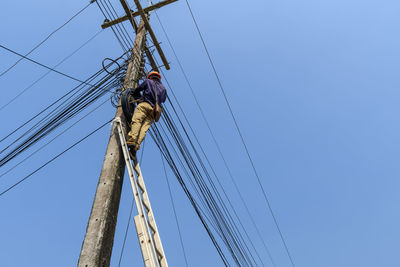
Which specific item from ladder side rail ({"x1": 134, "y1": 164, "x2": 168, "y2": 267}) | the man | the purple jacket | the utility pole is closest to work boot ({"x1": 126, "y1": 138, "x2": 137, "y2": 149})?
the man

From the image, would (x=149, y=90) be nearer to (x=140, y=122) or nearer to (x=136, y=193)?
(x=140, y=122)

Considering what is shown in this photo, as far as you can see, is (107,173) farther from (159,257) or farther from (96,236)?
(159,257)

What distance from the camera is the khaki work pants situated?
3.96 metres

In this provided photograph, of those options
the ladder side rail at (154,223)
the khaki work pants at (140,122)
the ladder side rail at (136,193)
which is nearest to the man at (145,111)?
the khaki work pants at (140,122)

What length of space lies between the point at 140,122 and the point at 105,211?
1448 mm

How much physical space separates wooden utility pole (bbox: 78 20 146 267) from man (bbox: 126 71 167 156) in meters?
0.18

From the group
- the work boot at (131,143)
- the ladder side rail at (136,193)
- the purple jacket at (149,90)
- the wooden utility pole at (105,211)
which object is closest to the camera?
the wooden utility pole at (105,211)

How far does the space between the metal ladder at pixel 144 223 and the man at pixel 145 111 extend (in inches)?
6.3

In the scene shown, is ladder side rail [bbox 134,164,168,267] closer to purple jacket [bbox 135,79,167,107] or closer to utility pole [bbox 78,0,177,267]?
utility pole [bbox 78,0,177,267]

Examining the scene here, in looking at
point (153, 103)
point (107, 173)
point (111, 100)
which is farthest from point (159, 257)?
point (111, 100)

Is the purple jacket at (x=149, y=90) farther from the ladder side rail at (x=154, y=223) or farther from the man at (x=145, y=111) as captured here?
the ladder side rail at (x=154, y=223)

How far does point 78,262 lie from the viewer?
270cm

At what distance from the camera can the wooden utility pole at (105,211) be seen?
2738mm

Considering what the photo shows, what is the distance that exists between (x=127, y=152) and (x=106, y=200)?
0.70 m
